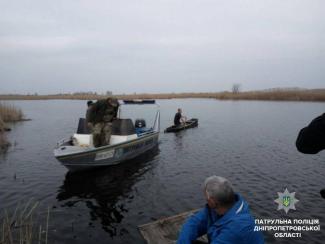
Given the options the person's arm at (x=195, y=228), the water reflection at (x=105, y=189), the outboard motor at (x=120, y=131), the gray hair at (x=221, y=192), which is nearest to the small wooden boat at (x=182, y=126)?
the water reflection at (x=105, y=189)

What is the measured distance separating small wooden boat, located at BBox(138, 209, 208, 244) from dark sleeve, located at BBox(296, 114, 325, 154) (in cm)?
321

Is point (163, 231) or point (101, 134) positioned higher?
point (101, 134)

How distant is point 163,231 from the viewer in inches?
237

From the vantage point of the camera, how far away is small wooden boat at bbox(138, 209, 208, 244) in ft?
18.8

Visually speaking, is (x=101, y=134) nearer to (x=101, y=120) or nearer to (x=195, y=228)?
(x=101, y=120)

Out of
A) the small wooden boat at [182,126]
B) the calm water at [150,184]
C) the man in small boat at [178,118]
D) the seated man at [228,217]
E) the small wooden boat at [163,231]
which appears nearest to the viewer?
the seated man at [228,217]

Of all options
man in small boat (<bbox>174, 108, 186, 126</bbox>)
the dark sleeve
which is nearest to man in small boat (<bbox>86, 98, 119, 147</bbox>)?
the dark sleeve

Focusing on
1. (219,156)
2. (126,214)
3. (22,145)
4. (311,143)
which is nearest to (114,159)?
(126,214)

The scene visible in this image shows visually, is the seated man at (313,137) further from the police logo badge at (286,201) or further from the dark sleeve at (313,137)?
the police logo badge at (286,201)

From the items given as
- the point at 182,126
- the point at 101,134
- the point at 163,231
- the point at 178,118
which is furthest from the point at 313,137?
the point at 182,126

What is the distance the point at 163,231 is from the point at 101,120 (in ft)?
24.3

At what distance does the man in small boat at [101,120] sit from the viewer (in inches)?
492

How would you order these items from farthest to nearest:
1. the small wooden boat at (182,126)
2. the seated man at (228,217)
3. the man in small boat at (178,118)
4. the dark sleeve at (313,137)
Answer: the man in small boat at (178,118) → the small wooden boat at (182,126) → the seated man at (228,217) → the dark sleeve at (313,137)

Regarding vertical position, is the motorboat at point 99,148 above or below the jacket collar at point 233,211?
below
